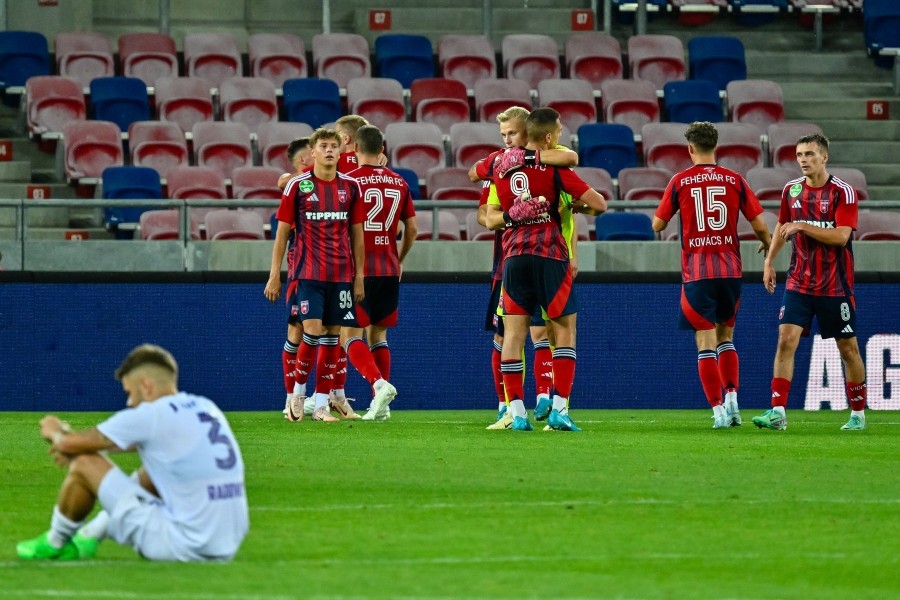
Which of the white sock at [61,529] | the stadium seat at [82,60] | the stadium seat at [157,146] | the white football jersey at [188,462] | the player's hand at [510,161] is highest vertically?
the stadium seat at [82,60]

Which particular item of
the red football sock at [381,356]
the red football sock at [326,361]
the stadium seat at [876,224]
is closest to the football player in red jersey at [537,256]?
the red football sock at [326,361]

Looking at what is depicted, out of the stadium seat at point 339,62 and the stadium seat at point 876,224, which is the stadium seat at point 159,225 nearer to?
the stadium seat at point 339,62

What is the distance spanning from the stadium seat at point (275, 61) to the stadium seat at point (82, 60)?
71.6 inches

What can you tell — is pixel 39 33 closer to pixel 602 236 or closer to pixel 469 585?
pixel 602 236

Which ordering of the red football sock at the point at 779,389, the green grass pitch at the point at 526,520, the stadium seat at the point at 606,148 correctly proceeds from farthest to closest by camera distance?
the stadium seat at the point at 606,148, the red football sock at the point at 779,389, the green grass pitch at the point at 526,520

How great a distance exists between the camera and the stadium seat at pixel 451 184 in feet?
61.3

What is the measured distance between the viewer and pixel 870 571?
5754 mm

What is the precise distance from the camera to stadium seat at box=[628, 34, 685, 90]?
2230cm

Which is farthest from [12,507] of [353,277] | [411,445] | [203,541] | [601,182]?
[601,182]

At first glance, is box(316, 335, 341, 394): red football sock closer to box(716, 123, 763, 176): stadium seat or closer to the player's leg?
the player's leg

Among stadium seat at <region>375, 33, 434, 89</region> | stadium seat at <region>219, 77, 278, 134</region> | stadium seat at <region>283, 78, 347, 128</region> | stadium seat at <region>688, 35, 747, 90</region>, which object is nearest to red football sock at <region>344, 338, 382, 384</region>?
stadium seat at <region>283, 78, 347, 128</region>

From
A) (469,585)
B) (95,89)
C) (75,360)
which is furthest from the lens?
(95,89)

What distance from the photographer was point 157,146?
19172 mm

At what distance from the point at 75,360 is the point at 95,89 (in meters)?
5.02
